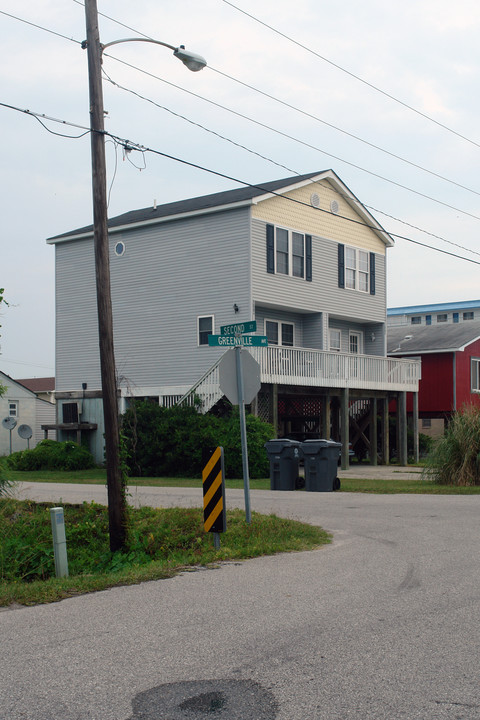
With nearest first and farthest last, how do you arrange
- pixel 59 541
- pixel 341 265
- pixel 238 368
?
pixel 59 541, pixel 238 368, pixel 341 265

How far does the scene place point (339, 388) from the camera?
1201 inches

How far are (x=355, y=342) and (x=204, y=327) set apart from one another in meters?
8.53

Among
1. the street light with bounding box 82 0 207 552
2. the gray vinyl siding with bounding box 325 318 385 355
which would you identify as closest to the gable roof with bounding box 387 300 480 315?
the gray vinyl siding with bounding box 325 318 385 355

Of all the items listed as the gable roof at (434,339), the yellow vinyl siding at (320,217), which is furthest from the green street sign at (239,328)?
the gable roof at (434,339)

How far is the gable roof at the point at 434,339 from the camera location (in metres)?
42.1

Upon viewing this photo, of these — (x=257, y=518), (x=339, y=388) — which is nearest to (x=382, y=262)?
(x=339, y=388)

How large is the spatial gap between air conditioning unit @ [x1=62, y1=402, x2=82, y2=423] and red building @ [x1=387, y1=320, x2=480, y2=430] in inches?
718

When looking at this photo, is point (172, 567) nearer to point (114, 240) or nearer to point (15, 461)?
point (15, 461)

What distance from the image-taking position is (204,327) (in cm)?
2992

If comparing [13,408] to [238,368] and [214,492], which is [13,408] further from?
[214,492]

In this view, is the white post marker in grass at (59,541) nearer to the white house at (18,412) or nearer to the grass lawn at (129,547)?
the grass lawn at (129,547)

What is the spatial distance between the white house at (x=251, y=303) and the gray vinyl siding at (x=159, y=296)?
5 cm

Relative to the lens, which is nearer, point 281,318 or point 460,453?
point 460,453

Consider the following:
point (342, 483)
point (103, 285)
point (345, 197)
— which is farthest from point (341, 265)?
point (103, 285)
